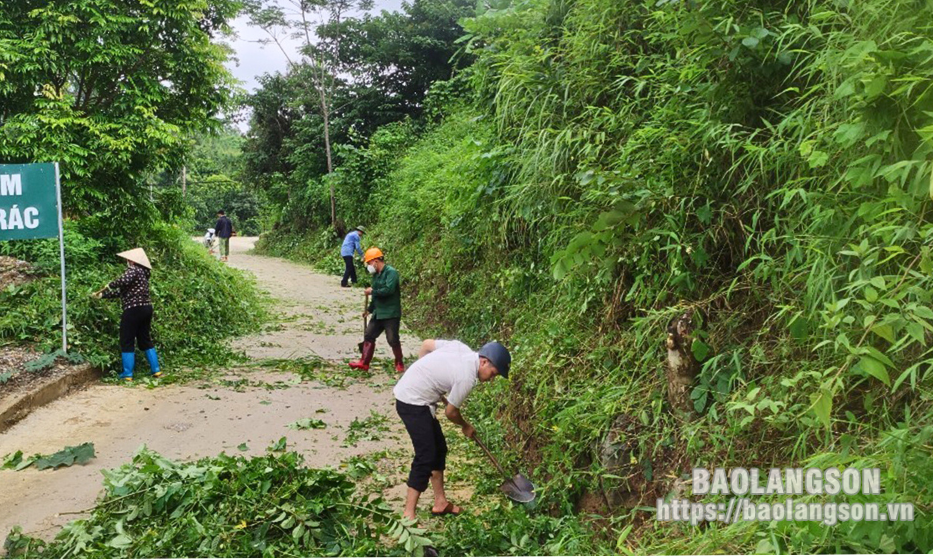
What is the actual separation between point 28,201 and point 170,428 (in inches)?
155

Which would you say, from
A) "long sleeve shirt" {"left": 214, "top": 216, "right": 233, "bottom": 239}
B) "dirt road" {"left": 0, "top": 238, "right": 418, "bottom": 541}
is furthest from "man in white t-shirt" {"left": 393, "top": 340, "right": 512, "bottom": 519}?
"long sleeve shirt" {"left": 214, "top": 216, "right": 233, "bottom": 239}

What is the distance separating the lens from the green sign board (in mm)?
8086

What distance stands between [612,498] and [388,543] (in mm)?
1534

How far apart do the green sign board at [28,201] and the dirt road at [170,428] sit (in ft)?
7.26

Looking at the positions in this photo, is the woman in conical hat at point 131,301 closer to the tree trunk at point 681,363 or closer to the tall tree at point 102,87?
the tall tree at point 102,87

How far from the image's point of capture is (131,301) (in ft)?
27.1

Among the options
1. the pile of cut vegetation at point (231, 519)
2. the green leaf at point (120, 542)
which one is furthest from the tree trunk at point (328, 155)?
the green leaf at point (120, 542)

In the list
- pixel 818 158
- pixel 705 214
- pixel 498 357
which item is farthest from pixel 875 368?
pixel 498 357

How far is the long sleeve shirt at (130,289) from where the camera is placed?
8.24 meters

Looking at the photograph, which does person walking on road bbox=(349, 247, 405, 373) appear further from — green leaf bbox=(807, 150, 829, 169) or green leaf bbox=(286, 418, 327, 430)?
green leaf bbox=(807, 150, 829, 169)

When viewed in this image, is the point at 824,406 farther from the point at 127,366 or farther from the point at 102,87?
the point at 102,87

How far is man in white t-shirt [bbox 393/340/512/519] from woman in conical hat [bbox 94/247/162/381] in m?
5.17

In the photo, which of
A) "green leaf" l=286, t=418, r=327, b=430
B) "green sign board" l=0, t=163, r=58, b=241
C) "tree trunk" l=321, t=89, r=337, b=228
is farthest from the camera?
"tree trunk" l=321, t=89, r=337, b=228

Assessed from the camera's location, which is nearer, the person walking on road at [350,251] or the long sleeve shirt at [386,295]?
the long sleeve shirt at [386,295]
